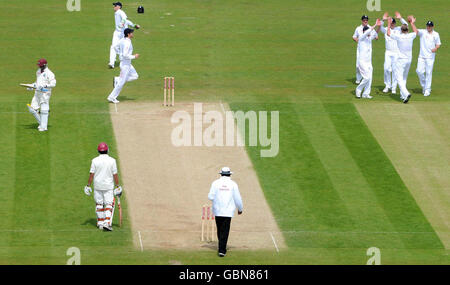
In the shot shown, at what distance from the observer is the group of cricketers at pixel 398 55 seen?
37.4m

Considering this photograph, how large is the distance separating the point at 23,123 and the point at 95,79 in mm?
5751

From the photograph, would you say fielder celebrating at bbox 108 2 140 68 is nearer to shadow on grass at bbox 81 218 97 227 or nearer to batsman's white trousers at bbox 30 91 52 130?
batsman's white trousers at bbox 30 91 52 130

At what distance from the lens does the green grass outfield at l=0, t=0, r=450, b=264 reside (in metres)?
26.3

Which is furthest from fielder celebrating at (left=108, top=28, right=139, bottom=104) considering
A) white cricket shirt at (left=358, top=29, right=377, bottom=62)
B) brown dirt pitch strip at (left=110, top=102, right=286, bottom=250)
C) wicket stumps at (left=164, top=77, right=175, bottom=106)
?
white cricket shirt at (left=358, top=29, right=377, bottom=62)

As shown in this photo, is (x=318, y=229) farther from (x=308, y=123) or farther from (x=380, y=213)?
(x=308, y=123)

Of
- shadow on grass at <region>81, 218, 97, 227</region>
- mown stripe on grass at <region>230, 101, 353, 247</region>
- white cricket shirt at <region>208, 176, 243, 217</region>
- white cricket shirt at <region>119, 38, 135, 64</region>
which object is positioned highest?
white cricket shirt at <region>119, 38, 135, 64</region>

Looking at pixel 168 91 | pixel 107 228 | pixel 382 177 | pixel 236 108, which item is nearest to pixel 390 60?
pixel 236 108

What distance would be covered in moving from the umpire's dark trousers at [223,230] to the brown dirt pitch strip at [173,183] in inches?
30.8

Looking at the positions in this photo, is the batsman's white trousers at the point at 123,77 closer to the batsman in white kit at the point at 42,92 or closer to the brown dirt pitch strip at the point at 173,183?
the brown dirt pitch strip at the point at 173,183

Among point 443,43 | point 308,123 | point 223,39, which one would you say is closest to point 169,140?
point 308,123

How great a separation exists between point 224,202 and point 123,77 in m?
12.1

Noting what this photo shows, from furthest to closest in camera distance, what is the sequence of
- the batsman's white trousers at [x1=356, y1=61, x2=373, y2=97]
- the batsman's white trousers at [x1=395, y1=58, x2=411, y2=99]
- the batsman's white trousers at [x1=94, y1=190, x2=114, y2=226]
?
the batsman's white trousers at [x1=395, y1=58, x2=411, y2=99] < the batsman's white trousers at [x1=356, y1=61, x2=373, y2=97] < the batsman's white trousers at [x1=94, y1=190, x2=114, y2=226]

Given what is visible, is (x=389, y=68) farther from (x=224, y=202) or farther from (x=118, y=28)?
(x=224, y=202)

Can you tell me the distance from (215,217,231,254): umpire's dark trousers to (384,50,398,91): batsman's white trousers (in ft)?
48.3
